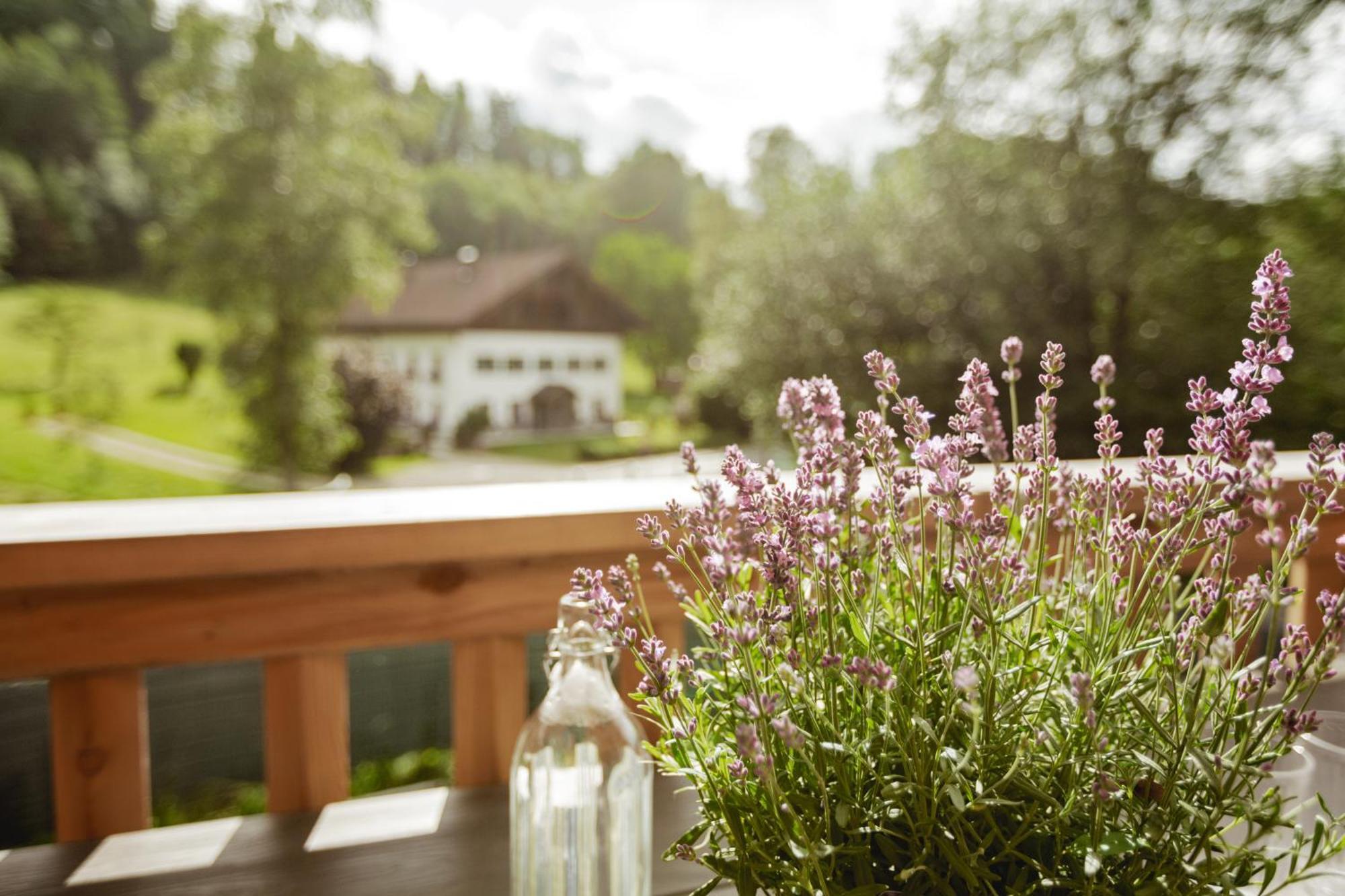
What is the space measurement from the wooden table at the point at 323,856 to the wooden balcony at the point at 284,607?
0.02m

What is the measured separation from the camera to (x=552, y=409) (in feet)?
72.3

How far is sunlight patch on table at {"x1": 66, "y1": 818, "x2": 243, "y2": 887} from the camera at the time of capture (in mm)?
690

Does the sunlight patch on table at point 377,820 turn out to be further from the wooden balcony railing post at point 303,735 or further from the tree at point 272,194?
the tree at point 272,194

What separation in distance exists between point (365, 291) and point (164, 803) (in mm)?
11253

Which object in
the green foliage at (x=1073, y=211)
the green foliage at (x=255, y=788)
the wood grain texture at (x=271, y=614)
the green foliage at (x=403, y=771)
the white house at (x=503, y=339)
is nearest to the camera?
the wood grain texture at (x=271, y=614)

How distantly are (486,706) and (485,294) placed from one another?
2063 centimetres

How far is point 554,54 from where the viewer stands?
24609mm

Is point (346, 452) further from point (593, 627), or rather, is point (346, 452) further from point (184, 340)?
point (593, 627)

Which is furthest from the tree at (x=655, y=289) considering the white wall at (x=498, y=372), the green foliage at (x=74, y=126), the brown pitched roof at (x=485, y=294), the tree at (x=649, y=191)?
the green foliage at (x=74, y=126)

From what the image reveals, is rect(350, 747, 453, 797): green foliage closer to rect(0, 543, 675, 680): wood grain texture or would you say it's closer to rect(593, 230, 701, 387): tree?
rect(0, 543, 675, 680): wood grain texture

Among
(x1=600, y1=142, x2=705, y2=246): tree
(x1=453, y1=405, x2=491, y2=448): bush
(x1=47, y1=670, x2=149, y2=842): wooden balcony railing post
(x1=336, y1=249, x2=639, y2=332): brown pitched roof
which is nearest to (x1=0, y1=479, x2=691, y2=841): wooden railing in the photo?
(x1=47, y1=670, x2=149, y2=842): wooden balcony railing post

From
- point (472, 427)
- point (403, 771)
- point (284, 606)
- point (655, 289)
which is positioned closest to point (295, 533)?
point (284, 606)

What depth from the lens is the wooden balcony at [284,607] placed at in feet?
2.52

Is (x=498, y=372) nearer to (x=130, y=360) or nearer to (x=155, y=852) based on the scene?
(x=130, y=360)
